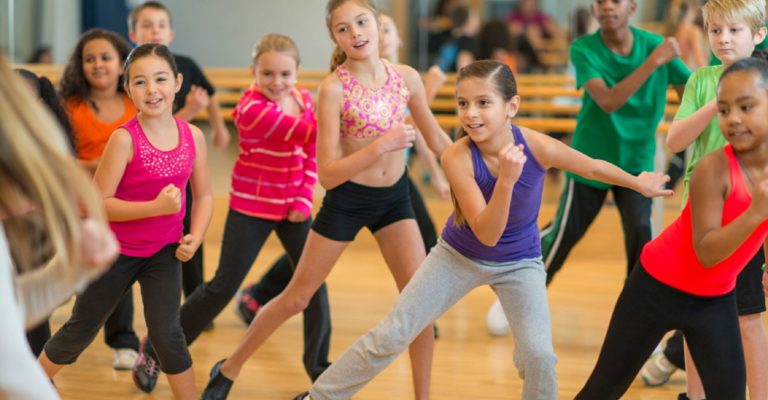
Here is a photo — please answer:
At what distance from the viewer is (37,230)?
2020 millimetres

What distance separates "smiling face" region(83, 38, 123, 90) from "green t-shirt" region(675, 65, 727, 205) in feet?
6.79

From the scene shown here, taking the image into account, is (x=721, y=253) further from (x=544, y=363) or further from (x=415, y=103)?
(x=415, y=103)

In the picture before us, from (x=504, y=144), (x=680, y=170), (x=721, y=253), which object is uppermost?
(x=504, y=144)

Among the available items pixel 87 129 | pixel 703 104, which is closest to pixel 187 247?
pixel 87 129

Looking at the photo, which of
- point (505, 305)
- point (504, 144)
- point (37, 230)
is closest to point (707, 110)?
point (504, 144)

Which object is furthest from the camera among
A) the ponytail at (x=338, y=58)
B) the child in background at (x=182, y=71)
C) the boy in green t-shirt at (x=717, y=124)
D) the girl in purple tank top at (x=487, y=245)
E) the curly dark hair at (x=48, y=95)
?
the child in background at (x=182, y=71)

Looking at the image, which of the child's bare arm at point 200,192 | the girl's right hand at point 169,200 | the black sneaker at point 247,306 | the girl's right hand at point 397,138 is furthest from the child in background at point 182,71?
the girl's right hand at point 397,138

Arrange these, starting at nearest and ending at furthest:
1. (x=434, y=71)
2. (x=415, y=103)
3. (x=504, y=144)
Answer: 1. (x=504, y=144)
2. (x=415, y=103)
3. (x=434, y=71)

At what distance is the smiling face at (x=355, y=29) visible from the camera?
3207 mm

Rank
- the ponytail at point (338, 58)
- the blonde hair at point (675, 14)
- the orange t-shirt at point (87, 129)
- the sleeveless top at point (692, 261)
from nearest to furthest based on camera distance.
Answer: the sleeveless top at point (692, 261) → the ponytail at point (338, 58) → the orange t-shirt at point (87, 129) → the blonde hair at point (675, 14)

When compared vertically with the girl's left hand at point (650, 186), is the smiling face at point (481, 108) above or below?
above

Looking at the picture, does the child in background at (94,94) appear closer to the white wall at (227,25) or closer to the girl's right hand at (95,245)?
the girl's right hand at (95,245)

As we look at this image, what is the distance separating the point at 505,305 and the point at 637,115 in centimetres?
153

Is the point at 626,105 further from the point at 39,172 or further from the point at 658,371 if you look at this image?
→ the point at 39,172
